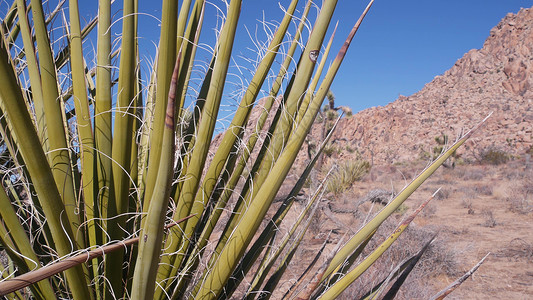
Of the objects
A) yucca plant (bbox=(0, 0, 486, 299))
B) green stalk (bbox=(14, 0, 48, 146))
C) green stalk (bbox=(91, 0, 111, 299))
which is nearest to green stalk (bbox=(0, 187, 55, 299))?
yucca plant (bbox=(0, 0, 486, 299))

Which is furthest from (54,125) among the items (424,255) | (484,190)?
(484,190)

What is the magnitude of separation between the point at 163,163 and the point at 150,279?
26 centimetres

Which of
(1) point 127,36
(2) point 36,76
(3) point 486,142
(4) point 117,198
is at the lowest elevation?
(4) point 117,198

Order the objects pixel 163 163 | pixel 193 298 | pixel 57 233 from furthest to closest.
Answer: pixel 193 298 → pixel 57 233 → pixel 163 163

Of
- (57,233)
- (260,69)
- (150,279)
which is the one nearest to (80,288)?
(57,233)

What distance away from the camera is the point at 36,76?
3.32 ft

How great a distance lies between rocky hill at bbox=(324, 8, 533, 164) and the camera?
116ft

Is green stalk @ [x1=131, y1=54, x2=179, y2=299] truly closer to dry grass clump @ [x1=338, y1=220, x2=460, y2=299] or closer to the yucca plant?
the yucca plant

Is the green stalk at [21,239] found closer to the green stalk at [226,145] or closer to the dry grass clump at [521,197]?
the green stalk at [226,145]

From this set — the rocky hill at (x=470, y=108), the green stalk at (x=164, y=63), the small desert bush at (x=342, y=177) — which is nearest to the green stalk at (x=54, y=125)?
the green stalk at (x=164, y=63)

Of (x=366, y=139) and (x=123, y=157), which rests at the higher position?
(x=366, y=139)

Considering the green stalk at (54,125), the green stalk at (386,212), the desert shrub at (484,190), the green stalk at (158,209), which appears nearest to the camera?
Result: the green stalk at (158,209)

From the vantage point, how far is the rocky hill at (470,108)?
3547cm

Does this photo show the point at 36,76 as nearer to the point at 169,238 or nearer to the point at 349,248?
the point at 169,238
